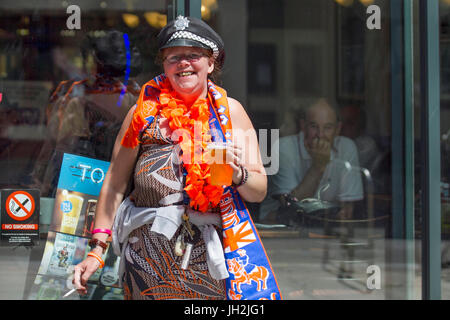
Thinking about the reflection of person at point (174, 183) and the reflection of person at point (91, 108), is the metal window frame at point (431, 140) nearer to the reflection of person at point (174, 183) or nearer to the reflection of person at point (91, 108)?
the reflection of person at point (174, 183)

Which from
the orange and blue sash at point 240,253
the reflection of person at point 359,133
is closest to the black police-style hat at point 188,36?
the orange and blue sash at point 240,253

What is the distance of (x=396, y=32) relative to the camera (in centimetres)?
390

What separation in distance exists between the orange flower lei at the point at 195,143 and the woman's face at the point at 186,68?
0.06m

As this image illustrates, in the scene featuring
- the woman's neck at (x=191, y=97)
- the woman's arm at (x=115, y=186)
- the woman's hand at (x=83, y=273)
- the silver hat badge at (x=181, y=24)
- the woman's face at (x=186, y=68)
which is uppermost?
the silver hat badge at (x=181, y=24)

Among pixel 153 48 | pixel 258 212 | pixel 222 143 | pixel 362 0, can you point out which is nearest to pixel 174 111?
pixel 222 143

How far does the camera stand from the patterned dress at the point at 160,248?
2.32 meters

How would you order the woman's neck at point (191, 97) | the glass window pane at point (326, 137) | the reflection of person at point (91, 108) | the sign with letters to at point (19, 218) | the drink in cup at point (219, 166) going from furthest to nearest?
the glass window pane at point (326, 137) → the reflection of person at point (91, 108) → the sign with letters to at point (19, 218) → the woman's neck at point (191, 97) → the drink in cup at point (219, 166)

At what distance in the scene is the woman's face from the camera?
2.32 meters

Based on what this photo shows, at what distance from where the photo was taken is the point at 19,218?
335 centimetres

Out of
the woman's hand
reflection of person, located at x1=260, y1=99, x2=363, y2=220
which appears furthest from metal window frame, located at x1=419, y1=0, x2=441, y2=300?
the woman's hand

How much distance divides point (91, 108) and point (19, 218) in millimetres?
759

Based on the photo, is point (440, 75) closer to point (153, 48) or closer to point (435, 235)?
point (435, 235)

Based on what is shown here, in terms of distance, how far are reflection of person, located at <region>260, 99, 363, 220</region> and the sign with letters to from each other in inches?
52.9

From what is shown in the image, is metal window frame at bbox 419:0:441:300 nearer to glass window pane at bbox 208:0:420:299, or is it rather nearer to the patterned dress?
glass window pane at bbox 208:0:420:299
